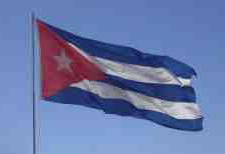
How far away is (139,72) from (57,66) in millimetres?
3399

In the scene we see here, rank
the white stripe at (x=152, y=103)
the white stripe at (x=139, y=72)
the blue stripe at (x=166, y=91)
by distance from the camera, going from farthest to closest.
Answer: the blue stripe at (x=166, y=91) → the white stripe at (x=139, y=72) → the white stripe at (x=152, y=103)

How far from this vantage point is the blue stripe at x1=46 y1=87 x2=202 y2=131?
1325 inches

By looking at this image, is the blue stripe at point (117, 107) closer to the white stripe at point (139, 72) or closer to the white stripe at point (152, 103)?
the white stripe at point (152, 103)

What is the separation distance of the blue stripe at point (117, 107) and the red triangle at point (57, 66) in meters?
0.31

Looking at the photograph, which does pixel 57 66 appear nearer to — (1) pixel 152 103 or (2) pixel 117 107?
(2) pixel 117 107

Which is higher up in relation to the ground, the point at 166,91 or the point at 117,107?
the point at 166,91

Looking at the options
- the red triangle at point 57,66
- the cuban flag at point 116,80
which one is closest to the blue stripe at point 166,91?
the cuban flag at point 116,80

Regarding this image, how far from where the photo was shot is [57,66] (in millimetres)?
33344

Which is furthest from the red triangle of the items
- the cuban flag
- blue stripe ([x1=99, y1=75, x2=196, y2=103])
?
blue stripe ([x1=99, y1=75, x2=196, y2=103])

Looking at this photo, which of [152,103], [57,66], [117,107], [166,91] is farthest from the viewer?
[166,91]

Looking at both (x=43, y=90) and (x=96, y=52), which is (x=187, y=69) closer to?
(x=96, y=52)

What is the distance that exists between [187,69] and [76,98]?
4.02 meters

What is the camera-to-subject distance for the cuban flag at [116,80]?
33562 millimetres

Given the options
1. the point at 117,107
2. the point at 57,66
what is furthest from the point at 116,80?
the point at 57,66
